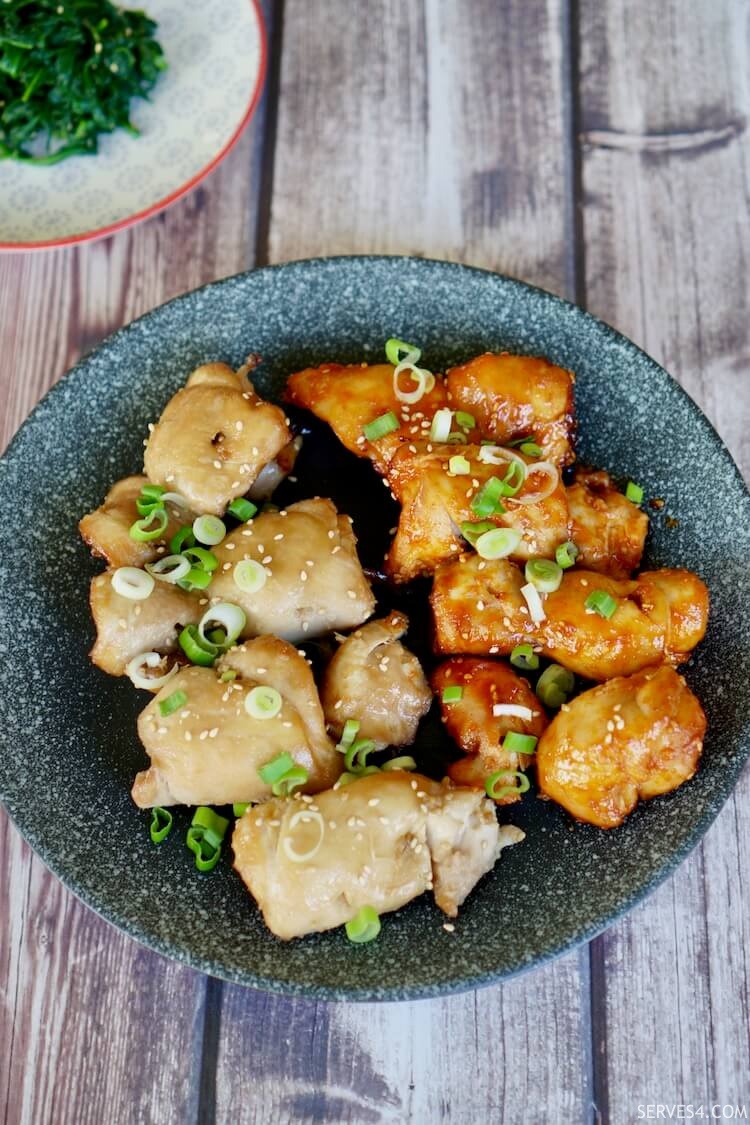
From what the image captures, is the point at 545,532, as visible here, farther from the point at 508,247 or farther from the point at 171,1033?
the point at 171,1033

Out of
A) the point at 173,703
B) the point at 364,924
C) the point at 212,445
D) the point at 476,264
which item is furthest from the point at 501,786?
the point at 476,264

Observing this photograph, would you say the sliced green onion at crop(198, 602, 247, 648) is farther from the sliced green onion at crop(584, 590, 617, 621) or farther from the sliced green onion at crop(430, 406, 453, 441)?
the sliced green onion at crop(584, 590, 617, 621)

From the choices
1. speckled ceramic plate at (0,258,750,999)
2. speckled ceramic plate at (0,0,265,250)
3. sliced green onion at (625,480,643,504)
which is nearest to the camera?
speckled ceramic plate at (0,258,750,999)

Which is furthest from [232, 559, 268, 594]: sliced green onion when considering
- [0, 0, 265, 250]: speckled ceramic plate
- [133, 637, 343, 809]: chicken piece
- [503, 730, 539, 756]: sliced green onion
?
[0, 0, 265, 250]: speckled ceramic plate

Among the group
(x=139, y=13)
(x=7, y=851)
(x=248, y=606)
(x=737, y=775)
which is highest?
(x=139, y=13)

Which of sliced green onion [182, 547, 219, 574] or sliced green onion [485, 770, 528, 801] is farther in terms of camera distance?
sliced green onion [182, 547, 219, 574]

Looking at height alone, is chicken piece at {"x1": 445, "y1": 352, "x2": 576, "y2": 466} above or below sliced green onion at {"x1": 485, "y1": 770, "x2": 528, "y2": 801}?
above

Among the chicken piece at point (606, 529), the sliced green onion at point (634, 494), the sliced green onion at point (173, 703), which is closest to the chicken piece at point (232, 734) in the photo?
the sliced green onion at point (173, 703)

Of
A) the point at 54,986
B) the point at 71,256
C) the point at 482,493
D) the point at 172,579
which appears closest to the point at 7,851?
the point at 54,986
